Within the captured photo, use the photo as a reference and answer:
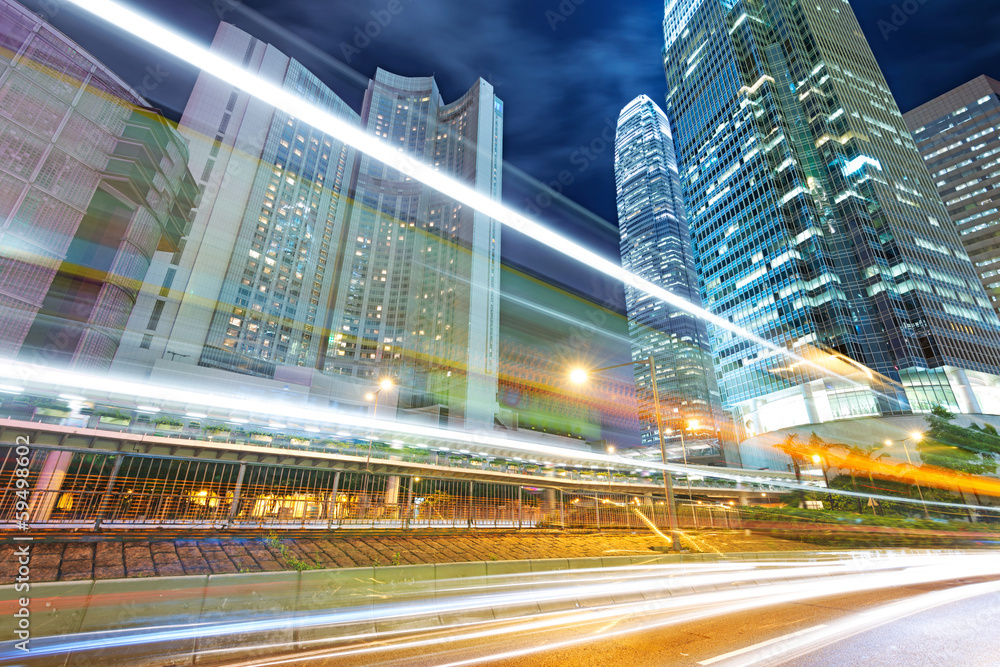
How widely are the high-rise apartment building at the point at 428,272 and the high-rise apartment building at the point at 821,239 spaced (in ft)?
203

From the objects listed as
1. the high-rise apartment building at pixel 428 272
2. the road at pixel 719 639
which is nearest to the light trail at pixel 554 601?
the road at pixel 719 639

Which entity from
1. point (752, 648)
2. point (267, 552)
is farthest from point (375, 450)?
point (752, 648)

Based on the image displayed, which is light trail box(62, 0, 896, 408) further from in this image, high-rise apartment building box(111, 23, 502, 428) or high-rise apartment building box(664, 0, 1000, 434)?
high-rise apartment building box(664, 0, 1000, 434)

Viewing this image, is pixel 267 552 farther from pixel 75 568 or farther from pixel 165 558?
pixel 75 568

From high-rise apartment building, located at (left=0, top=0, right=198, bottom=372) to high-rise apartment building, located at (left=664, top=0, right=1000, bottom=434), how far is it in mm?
111205

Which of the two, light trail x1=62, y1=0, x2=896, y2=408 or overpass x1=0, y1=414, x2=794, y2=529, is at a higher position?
light trail x1=62, y1=0, x2=896, y2=408

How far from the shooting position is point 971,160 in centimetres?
14000

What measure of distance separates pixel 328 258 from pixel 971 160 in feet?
708

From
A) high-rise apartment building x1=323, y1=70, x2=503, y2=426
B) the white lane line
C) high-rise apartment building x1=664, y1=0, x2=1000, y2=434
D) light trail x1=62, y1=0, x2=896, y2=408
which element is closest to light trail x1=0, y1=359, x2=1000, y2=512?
the white lane line

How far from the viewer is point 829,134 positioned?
9219 cm

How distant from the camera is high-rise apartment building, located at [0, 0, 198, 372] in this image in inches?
1499

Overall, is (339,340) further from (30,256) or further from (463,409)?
(30,256)

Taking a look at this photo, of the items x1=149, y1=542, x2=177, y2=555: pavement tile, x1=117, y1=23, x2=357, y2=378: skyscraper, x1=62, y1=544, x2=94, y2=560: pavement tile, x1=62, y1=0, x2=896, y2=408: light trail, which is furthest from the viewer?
x1=117, y1=23, x2=357, y2=378: skyscraper

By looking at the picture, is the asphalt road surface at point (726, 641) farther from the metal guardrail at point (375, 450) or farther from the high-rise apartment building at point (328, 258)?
the high-rise apartment building at point (328, 258)
